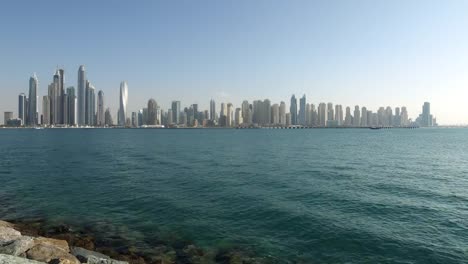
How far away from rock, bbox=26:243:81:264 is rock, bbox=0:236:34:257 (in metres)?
0.31

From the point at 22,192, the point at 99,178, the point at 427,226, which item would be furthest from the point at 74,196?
the point at 427,226

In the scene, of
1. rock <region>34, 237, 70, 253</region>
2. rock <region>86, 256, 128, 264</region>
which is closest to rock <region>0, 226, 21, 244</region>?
rock <region>34, 237, 70, 253</region>

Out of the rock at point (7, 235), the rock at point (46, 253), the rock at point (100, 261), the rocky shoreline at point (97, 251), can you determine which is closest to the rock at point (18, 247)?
the rocky shoreline at point (97, 251)

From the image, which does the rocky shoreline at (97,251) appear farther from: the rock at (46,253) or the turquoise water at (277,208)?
the turquoise water at (277,208)

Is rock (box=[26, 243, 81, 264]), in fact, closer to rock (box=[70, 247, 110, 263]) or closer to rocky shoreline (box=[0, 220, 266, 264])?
rocky shoreline (box=[0, 220, 266, 264])

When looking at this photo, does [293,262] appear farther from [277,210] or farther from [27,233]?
[27,233]

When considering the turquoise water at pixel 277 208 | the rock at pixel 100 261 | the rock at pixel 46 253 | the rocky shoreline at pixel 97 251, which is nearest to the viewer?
the rock at pixel 100 261

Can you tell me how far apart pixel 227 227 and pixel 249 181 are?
56.3 feet

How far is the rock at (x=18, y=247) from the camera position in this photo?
15.5 metres

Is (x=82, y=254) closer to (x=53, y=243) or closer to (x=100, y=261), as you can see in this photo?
(x=100, y=261)

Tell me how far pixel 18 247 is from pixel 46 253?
1452 mm

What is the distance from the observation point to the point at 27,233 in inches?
854

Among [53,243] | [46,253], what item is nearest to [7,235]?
[53,243]

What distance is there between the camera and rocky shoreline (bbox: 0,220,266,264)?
51.6 ft
